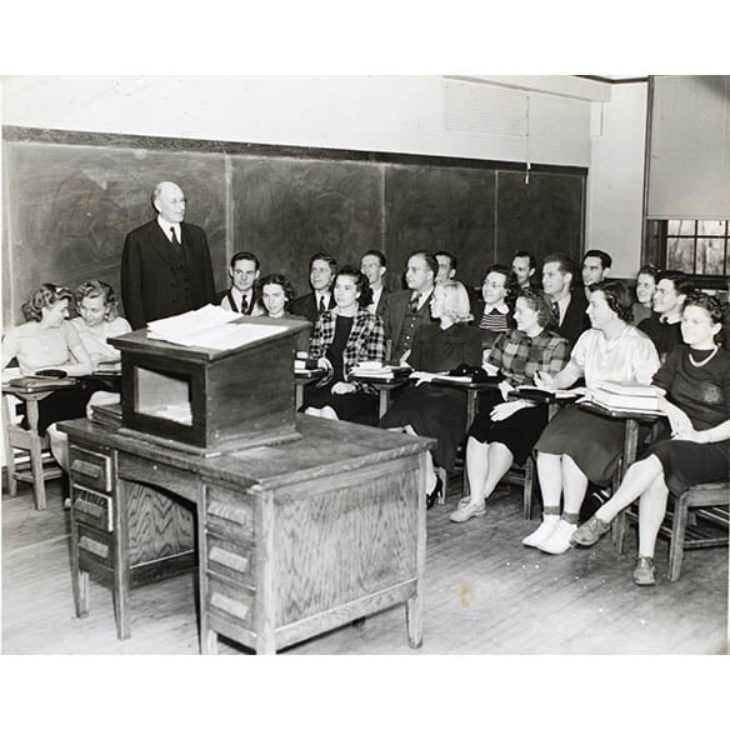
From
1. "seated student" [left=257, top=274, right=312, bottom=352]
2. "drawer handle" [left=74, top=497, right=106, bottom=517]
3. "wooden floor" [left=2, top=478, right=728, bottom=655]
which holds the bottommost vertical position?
"wooden floor" [left=2, top=478, right=728, bottom=655]

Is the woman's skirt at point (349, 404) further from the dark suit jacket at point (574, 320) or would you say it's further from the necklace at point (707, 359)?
the necklace at point (707, 359)

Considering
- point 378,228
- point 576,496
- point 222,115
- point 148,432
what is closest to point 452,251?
point 378,228

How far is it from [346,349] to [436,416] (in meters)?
0.82

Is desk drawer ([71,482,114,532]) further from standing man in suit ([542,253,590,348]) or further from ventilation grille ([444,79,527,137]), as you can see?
ventilation grille ([444,79,527,137])

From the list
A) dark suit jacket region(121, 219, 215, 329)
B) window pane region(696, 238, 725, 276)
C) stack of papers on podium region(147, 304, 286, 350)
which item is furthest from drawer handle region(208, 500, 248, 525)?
window pane region(696, 238, 725, 276)

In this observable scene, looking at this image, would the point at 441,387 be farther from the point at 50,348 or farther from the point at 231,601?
the point at 231,601

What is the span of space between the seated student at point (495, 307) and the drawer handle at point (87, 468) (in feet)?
9.72

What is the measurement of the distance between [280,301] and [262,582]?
10.7ft

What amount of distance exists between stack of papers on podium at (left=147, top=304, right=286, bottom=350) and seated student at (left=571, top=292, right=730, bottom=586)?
2033 millimetres

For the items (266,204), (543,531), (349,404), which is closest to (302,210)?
(266,204)

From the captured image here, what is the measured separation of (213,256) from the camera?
271 inches

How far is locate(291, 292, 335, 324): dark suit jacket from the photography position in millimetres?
6746

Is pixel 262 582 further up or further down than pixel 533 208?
further down

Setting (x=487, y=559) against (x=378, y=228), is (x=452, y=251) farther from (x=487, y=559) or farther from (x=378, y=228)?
(x=487, y=559)
